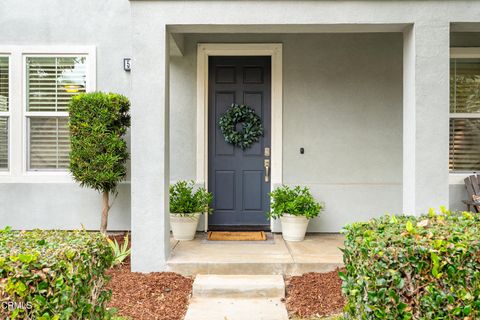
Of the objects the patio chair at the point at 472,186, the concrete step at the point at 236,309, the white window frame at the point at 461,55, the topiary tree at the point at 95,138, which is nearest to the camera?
the concrete step at the point at 236,309

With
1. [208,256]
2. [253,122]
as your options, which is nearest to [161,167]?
[208,256]

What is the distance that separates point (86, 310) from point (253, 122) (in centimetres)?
409

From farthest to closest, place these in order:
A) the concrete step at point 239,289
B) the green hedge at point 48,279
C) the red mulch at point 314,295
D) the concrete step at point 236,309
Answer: the concrete step at point 239,289
the red mulch at point 314,295
the concrete step at point 236,309
the green hedge at point 48,279

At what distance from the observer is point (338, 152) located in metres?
5.72

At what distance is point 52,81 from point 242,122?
2.87 m

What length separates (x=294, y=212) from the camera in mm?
5141

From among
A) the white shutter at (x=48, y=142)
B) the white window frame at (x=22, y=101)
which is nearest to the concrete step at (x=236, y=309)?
the white window frame at (x=22, y=101)

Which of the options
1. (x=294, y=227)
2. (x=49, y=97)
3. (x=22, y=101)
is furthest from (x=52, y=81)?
(x=294, y=227)

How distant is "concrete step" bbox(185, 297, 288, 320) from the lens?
335 centimetres

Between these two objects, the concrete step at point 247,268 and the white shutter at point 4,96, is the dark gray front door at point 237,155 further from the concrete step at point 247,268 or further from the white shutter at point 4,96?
the white shutter at point 4,96

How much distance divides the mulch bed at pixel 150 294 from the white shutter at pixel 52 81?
287 centimetres

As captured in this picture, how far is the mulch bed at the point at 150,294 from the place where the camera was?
3416 mm

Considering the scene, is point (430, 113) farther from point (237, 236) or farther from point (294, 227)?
point (237, 236)

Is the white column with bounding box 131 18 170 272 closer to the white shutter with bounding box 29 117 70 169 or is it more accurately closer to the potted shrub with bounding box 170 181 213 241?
the potted shrub with bounding box 170 181 213 241
